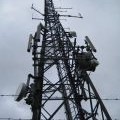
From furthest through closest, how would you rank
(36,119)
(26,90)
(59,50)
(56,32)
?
(56,32) → (59,50) → (26,90) → (36,119)

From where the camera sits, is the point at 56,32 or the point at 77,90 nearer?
the point at 77,90

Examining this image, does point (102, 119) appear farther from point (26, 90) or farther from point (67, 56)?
point (67, 56)

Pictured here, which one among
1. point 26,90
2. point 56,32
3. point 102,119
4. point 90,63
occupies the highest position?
point 56,32

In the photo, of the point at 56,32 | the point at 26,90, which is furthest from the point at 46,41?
the point at 26,90

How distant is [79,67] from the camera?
13680 mm

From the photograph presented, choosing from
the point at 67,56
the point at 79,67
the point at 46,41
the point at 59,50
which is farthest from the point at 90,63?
the point at 46,41

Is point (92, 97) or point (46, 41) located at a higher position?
point (46, 41)

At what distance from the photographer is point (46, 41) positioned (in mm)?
16844

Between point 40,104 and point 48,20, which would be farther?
point 48,20

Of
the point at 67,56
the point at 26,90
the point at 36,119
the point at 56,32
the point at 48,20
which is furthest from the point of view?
the point at 48,20

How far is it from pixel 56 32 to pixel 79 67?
4.45m

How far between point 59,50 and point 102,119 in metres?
5.06

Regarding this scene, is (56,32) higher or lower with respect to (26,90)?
higher

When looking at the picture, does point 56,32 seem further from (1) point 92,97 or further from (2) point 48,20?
(1) point 92,97
